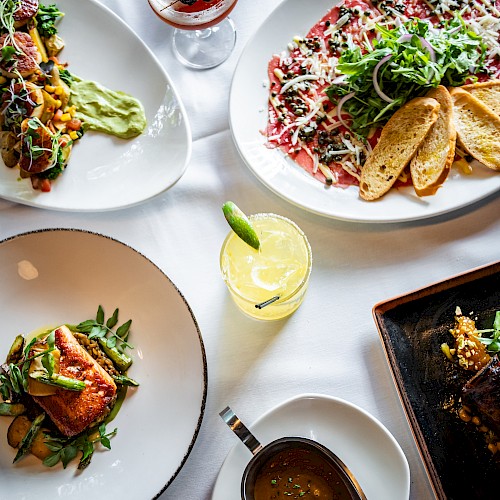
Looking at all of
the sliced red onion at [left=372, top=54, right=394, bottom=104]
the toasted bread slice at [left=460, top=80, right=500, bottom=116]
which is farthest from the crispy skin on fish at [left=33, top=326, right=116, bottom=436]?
the toasted bread slice at [left=460, top=80, right=500, bottom=116]

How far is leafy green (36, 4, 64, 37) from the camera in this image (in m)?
2.42

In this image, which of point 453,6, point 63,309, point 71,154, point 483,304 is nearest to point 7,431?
point 63,309

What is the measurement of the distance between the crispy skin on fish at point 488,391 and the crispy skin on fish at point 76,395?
108 centimetres

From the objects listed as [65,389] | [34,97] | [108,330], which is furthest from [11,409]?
[34,97]

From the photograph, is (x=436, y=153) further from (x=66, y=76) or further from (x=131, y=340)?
(x=66, y=76)

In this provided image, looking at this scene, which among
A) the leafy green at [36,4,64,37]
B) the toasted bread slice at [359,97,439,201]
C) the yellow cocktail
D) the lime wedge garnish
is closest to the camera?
the lime wedge garnish

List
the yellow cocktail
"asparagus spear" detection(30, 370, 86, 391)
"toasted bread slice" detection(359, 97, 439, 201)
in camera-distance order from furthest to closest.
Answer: "toasted bread slice" detection(359, 97, 439, 201)
the yellow cocktail
"asparagus spear" detection(30, 370, 86, 391)

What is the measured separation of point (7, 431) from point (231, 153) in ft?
3.81

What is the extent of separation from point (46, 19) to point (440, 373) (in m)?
1.77

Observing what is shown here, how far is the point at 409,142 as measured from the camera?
2.33 metres

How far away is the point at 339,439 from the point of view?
213 cm

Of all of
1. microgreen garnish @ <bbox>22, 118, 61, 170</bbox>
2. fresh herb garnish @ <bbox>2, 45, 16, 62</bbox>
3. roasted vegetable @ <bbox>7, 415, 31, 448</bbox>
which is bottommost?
roasted vegetable @ <bbox>7, 415, 31, 448</bbox>

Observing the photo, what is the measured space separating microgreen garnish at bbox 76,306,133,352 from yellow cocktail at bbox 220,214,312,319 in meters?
0.37

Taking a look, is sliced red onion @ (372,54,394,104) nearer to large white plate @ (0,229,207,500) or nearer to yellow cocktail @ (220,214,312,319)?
yellow cocktail @ (220,214,312,319)
